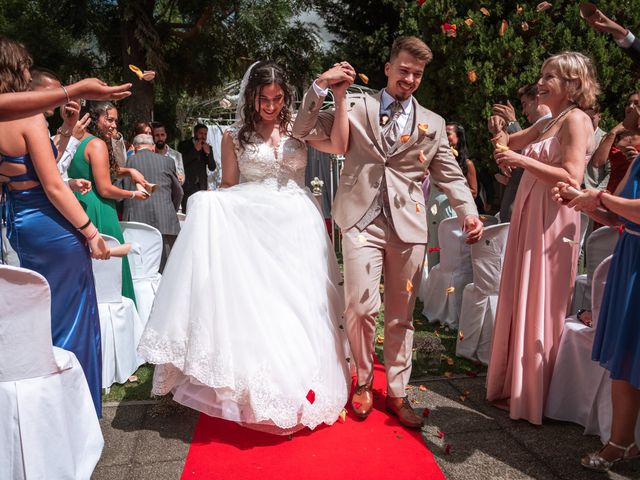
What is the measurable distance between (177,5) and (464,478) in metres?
13.4

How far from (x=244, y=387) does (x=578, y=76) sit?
274cm

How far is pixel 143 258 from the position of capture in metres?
4.77

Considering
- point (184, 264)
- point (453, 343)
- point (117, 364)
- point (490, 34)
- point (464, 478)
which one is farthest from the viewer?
point (490, 34)

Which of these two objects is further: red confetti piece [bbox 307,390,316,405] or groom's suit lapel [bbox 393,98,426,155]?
groom's suit lapel [bbox 393,98,426,155]

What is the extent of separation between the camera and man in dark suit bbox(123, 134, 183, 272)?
18.0ft

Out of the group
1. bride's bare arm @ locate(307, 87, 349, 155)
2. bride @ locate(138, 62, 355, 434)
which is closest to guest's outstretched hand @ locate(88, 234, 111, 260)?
bride @ locate(138, 62, 355, 434)

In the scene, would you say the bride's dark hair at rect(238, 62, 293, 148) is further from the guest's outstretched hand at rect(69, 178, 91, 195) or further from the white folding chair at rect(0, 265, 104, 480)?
the white folding chair at rect(0, 265, 104, 480)

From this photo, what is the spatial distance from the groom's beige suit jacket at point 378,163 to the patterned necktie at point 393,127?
0.06m

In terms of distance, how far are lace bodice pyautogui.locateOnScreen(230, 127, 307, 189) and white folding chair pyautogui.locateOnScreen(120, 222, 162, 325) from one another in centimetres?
151

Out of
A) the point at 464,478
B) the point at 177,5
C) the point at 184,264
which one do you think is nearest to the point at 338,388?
the point at 464,478

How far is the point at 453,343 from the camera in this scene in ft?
16.7

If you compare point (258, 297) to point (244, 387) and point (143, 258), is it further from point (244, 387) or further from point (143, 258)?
point (143, 258)

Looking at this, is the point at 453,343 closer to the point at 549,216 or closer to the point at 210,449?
the point at 549,216

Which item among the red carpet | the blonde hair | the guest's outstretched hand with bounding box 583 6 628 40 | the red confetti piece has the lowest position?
the red carpet
